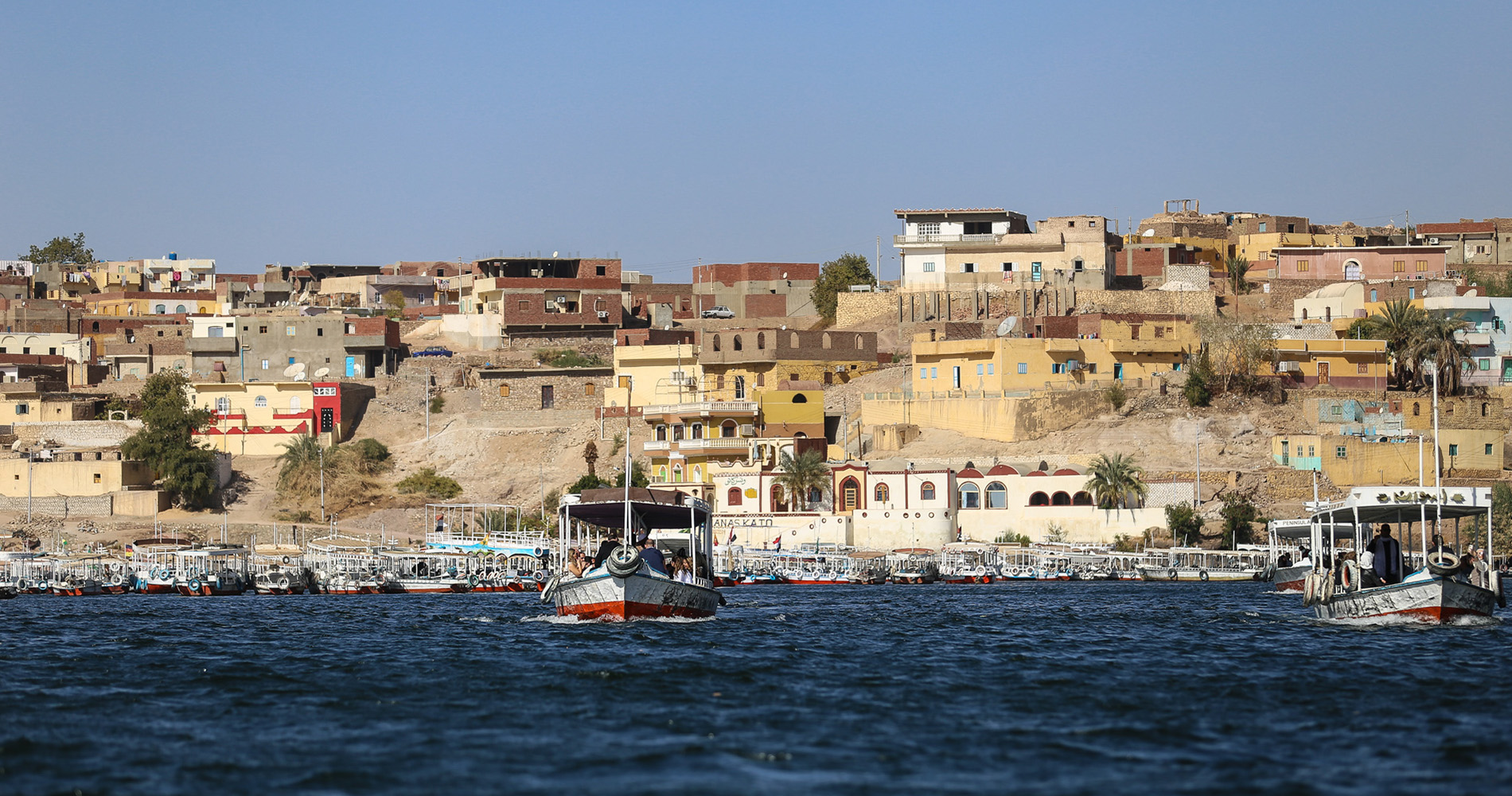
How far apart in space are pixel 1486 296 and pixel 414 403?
50.0 meters

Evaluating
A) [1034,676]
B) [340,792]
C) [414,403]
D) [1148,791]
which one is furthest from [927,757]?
[414,403]

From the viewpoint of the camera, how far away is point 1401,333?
283 feet

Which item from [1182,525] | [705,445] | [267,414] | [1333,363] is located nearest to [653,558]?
[1182,525]

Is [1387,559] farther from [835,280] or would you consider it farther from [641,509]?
[835,280]

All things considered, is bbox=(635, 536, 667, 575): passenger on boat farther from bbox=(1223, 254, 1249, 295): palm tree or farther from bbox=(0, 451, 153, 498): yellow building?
bbox=(1223, 254, 1249, 295): palm tree

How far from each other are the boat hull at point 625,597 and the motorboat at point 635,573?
0.05 ft

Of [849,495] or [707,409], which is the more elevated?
[707,409]

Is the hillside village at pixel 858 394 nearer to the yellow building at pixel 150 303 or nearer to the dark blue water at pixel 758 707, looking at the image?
the yellow building at pixel 150 303

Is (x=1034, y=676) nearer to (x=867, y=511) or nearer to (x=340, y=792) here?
(x=340, y=792)

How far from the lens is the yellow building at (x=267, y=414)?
86.4 meters

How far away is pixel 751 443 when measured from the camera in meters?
81.4

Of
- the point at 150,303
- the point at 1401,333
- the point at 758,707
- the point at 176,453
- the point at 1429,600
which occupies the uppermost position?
the point at 150,303

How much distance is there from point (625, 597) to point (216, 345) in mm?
58210

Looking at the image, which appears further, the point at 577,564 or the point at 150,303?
the point at 150,303
